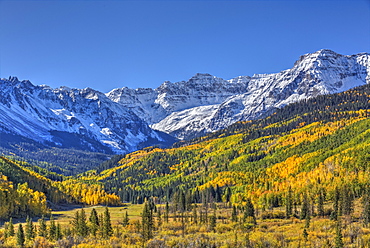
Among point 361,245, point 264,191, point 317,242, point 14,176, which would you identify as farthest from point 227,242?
point 14,176

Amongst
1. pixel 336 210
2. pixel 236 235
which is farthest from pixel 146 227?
pixel 336 210

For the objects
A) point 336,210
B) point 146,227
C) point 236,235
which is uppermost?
point 336,210

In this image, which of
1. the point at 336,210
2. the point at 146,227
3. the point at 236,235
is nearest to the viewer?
the point at 236,235

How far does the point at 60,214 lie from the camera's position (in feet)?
560

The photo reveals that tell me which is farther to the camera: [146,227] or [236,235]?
[146,227]

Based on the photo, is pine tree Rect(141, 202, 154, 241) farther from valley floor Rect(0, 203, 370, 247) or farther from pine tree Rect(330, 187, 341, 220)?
pine tree Rect(330, 187, 341, 220)

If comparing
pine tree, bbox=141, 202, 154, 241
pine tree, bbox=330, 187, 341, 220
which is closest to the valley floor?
pine tree, bbox=141, 202, 154, 241

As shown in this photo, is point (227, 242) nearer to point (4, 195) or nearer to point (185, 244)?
point (185, 244)

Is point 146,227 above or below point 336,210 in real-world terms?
below

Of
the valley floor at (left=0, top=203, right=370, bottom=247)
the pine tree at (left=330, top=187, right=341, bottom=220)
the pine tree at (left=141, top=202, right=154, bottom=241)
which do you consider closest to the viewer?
the valley floor at (left=0, top=203, right=370, bottom=247)

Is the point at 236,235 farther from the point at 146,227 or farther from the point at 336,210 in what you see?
the point at 336,210

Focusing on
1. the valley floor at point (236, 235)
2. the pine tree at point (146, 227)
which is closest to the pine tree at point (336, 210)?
the valley floor at point (236, 235)

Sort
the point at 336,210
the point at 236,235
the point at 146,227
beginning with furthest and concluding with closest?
the point at 336,210, the point at 146,227, the point at 236,235

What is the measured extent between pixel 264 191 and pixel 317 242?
92804mm
